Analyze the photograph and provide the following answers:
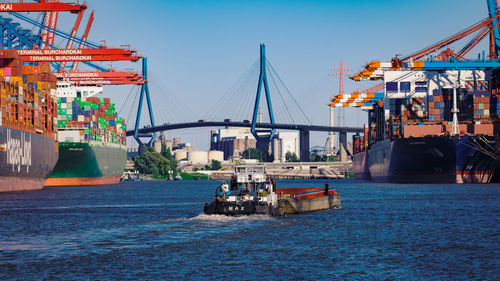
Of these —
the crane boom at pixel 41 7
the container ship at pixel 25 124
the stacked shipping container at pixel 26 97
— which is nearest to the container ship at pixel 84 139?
the container ship at pixel 25 124

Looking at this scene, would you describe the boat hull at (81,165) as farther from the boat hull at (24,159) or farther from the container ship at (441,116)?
the container ship at (441,116)

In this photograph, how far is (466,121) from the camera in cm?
10406

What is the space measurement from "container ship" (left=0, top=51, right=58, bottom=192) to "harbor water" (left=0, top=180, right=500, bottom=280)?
99.6 feet

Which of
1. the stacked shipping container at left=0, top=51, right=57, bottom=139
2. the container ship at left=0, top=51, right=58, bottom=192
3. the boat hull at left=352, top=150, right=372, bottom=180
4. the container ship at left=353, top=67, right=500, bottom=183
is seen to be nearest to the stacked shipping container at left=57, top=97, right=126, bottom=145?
the stacked shipping container at left=0, top=51, right=57, bottom=139

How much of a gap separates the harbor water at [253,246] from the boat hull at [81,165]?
224 ft

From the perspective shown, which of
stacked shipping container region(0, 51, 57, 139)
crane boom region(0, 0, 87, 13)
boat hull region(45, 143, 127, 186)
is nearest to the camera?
stacked shipping container region(0, 51, 57, 139)

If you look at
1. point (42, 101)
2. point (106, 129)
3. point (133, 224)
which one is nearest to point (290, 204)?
point (133, 224)

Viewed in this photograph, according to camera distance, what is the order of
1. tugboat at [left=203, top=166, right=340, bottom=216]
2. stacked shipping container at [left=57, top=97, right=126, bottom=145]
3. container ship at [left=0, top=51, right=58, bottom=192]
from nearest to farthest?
tugboat at [left=203, top=166, right=340, bottom=216] → container ship at [left=0, top=51, right=58, bottom=192] → stacked shipping container at [left=57, top=97, right=126, bottom=145]

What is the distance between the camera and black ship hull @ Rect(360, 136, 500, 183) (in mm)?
97438

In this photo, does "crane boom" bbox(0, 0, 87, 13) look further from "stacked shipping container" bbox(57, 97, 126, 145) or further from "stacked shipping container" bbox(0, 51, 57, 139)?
"stacked shipping container" bbox(57, 97, 126, 145)

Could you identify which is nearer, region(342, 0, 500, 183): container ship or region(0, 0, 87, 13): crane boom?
region(0, 0, 87, 13): crane boom

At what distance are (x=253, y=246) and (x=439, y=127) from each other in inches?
3075

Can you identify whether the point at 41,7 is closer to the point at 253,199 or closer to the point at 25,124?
the point at 25,124

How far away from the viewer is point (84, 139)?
123 metres
